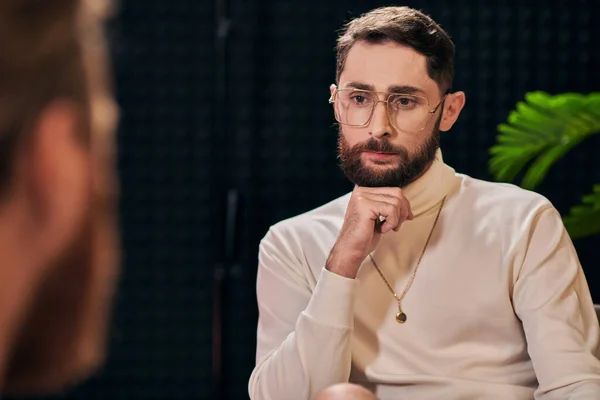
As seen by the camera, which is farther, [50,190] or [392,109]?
[392,109]

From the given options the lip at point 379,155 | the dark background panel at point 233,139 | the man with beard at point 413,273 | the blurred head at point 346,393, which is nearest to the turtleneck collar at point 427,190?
the man with beard at point 413,273

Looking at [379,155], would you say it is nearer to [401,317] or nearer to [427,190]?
[427,190]

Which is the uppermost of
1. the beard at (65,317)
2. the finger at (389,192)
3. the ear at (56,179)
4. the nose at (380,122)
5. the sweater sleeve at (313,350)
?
the ear at (56,179)

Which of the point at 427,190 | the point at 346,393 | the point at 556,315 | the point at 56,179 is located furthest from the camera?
the point at 427,190

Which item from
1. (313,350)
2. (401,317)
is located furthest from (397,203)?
(313,350)

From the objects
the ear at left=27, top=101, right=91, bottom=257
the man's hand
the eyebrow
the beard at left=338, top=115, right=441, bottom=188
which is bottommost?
the man's hand

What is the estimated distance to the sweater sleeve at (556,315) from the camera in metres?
1.85

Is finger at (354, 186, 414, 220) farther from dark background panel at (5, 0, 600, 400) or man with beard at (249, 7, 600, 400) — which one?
dark background panel at (5, 0, 600, 400)

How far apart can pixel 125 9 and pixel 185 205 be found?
82cm

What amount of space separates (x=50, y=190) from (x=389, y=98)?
1720 mm

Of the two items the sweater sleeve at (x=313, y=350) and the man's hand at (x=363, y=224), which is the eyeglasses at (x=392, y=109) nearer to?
the man's hand at (x=363, y=224)

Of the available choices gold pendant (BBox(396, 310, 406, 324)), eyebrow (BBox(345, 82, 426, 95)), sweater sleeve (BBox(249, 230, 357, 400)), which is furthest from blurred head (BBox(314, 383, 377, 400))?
eyebrow (BBox(345, 82, 426, 95))

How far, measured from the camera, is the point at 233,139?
366 centimetres

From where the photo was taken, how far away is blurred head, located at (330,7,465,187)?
2072 mm
